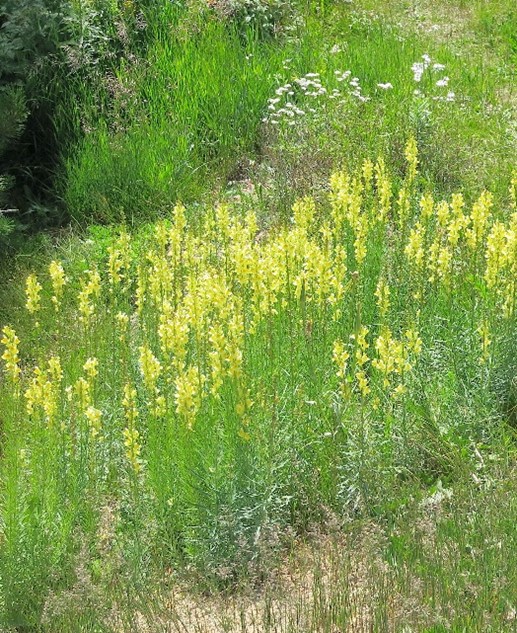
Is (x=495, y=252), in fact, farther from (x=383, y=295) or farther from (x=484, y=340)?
(x=383, y=295)

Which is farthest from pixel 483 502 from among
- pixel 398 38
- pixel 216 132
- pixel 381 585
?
pixel 398 38

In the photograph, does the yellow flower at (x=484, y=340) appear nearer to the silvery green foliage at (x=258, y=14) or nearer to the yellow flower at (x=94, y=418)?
the yellow flower at (x=94, y=418)

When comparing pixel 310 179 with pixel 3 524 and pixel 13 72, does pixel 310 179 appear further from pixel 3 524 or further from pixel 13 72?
pixel 3 524

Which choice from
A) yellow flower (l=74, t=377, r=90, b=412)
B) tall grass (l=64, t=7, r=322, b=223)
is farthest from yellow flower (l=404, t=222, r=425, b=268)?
tall grass (l=64, t=7, r=322, b=223)

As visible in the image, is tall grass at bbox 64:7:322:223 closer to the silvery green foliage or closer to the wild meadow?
the wild meadow

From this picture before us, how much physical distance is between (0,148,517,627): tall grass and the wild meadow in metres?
0.01

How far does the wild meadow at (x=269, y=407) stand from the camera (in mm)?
3406

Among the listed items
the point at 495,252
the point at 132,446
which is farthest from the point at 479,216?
the point at 132,446

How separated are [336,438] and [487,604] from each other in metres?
1.11

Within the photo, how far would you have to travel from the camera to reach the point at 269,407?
156 inches

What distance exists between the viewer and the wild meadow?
3.41 meters

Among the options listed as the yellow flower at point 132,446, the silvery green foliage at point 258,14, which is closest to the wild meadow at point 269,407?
the yellow flower at point 132,446

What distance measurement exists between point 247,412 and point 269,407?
0.14 meters

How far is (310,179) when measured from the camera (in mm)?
6895
